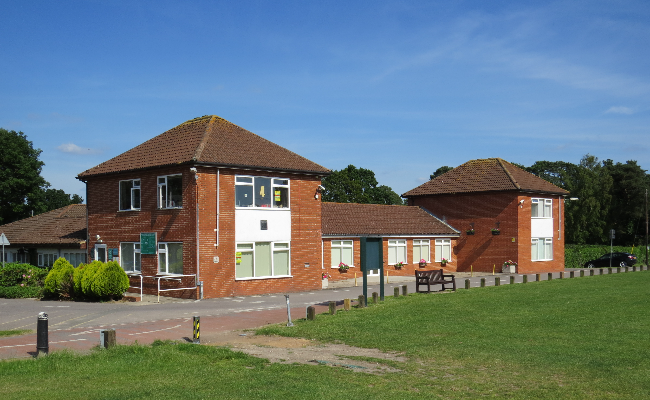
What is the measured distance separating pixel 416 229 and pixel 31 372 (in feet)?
102

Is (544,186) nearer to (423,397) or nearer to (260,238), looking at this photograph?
(260,238)

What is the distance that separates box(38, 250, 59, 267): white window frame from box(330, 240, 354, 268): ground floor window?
14.7m

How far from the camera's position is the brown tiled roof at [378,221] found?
35.5m

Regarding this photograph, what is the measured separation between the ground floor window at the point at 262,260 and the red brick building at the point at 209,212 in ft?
0.14

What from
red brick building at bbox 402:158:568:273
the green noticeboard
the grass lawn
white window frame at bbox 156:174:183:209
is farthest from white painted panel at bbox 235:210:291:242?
red brick building at bbox 402:158:568:273

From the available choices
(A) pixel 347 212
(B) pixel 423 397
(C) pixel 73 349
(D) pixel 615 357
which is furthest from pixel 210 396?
(A) pixel 347 212

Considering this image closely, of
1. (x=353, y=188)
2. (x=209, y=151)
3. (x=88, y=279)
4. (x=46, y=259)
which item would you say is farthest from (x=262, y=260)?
(x=353, y=188)

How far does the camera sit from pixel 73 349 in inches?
495

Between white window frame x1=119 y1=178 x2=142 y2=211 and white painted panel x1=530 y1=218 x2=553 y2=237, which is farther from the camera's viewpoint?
white painted panel x1=530 y1=218 x2=553 y2=237

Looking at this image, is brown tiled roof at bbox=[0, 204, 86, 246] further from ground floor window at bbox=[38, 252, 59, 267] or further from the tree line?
the tree line

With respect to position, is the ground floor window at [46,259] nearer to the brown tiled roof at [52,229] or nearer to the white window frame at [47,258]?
the white window frame at [47,258]

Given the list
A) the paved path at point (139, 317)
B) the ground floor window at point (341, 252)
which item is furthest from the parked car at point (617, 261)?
the paved path at point (139, 317)

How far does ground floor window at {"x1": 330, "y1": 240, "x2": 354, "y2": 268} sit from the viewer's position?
34250 millimetres

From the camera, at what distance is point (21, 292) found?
2652 centimetres
